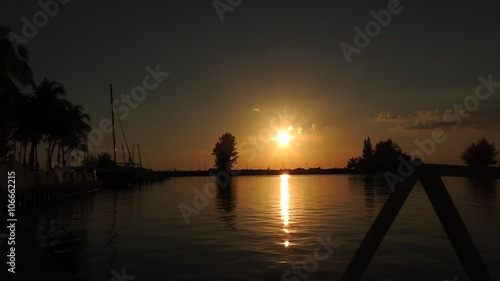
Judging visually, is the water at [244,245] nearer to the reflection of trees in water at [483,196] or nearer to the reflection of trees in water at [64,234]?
the reflection of trees in water at [64,234]

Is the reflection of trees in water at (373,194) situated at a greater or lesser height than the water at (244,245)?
lesser

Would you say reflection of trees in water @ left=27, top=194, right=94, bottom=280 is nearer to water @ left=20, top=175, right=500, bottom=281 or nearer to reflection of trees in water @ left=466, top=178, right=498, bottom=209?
water @ left=20, top=175, right=500, bottom=281

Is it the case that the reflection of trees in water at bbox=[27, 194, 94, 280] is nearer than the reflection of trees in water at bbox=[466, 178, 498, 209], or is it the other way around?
the reflection of trees in water at bbox=[27, 194, 94, 280]

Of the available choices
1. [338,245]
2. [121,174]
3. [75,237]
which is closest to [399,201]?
[338,245]

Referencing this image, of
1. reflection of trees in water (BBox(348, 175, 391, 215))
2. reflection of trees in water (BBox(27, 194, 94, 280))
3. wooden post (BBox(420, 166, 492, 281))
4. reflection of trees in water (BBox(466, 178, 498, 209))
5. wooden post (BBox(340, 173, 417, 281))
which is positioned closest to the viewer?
wooden post (BBox(420, 166, 492, 281))

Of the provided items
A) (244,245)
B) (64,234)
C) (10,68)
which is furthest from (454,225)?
(10,68)

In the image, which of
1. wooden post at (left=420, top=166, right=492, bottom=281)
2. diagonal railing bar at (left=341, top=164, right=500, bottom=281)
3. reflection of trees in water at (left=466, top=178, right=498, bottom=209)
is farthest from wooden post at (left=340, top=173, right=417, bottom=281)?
reflection of trees in water at (left=466, top=178, right=498, bottom=209)

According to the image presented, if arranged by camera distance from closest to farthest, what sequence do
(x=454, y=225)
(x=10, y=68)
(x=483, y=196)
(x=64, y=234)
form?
(x=454, y=225), (x=64, y=234), (x=10, y=68), (x=483, y=196)

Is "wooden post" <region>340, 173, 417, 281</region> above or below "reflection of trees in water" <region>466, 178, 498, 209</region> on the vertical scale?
above

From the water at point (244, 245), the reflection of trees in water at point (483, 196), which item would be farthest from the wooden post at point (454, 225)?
the reflection of trees in water at point (483, 196)

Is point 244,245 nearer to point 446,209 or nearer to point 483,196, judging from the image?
point 446,209

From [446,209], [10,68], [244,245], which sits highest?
[10,68]

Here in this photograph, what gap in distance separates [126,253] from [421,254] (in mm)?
12254

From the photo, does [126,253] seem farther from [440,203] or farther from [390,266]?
[440,203]
